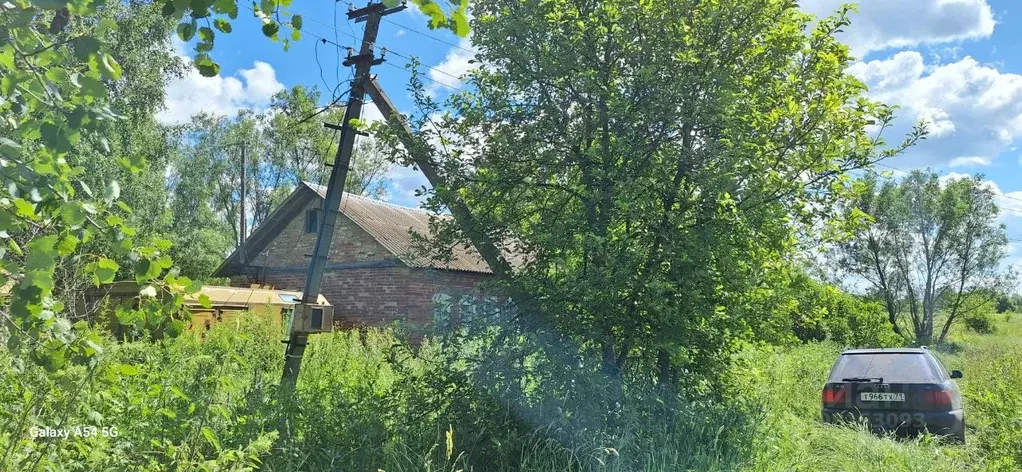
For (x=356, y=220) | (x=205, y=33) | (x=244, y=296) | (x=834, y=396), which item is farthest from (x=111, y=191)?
(x=356, y=220)

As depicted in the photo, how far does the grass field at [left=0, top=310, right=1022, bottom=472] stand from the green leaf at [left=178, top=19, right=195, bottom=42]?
1.99 meters

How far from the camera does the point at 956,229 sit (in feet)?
89.7

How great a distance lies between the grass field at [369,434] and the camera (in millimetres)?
3623

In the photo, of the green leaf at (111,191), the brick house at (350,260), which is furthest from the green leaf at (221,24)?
the brick house at (350,260)

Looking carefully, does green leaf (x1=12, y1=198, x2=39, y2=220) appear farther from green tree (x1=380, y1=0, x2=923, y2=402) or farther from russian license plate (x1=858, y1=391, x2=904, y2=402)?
russian license plate (x1=858, y1=391, x2=904, y2=402)

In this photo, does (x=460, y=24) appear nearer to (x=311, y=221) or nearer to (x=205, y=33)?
(x=205, y=33)

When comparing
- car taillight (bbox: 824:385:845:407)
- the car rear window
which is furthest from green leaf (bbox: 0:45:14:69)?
the car rear window

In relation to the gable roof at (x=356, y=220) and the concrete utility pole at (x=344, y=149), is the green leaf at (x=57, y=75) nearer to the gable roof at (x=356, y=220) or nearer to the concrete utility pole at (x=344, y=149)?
the concrete utility pole at (x=344, y=149)

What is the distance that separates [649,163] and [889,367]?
495cm

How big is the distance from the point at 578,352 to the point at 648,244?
3.28ft

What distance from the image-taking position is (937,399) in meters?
7.44

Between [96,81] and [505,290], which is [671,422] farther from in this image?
[96,81]

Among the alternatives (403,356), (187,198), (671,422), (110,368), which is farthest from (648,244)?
(187,198)

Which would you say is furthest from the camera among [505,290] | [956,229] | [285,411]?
[956,229]
